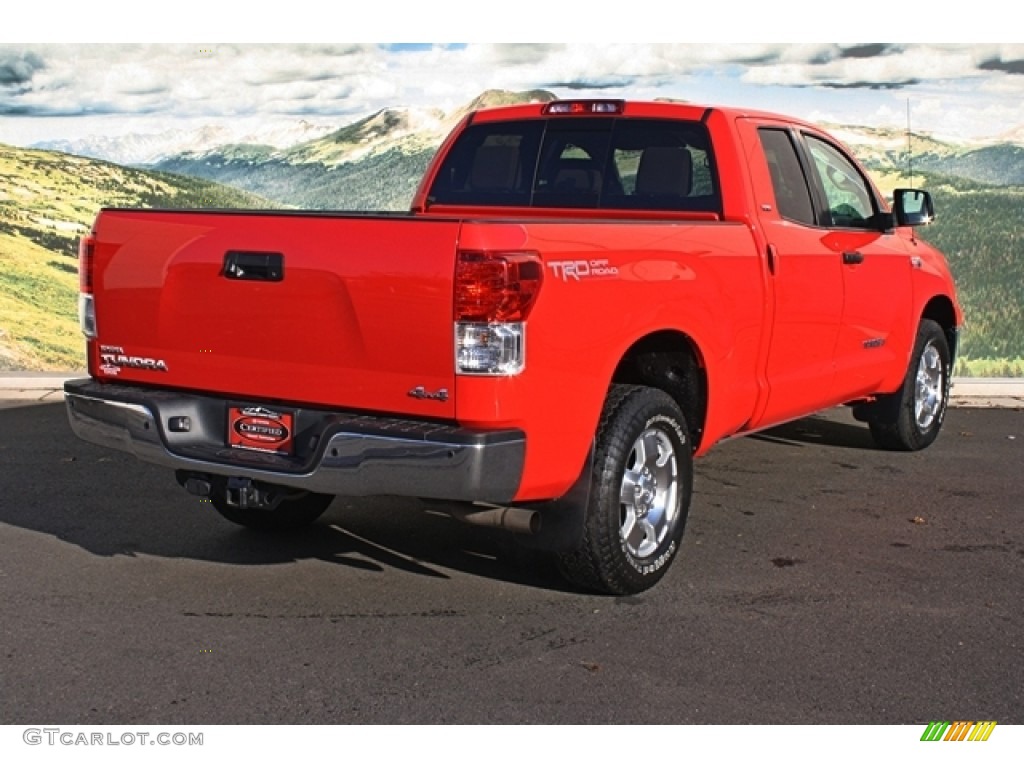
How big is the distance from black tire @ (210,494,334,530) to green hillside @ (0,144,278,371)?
20.4ft

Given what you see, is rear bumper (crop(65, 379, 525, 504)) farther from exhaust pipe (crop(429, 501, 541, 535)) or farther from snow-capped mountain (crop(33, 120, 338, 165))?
snow-capped mountain (crop(33, 120, 338, 165))

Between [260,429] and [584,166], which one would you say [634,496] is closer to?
[260,429]

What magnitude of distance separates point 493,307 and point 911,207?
12.9 ft

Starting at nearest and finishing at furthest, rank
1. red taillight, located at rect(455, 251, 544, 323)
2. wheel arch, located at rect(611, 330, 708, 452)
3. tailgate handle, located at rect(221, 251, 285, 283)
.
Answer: red taillight, located at rect(455, 251, 544, 323), tailgate handle, located at rect(221, 251, 285, 283), wheel arch, located at rect(611, 330, 708, 452)

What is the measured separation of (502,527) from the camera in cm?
493

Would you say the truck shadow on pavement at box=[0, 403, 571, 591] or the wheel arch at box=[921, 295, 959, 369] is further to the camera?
the wheel arch at box=[921, 295, 959, 369]

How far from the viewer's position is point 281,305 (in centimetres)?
482

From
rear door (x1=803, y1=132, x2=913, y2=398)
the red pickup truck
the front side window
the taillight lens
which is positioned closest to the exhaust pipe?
the red pickup truck

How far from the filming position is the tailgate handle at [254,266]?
4.79m

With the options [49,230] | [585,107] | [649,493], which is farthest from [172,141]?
[649,493]

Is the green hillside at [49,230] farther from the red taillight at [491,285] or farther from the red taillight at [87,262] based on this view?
the red taillight at [491,285]

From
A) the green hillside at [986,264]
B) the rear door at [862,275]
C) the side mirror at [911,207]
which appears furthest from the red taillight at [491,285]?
the green hillside at [986,264]

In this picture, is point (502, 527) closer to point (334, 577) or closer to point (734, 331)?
point (334, 577)

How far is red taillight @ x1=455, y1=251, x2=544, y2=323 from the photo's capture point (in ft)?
14.4
